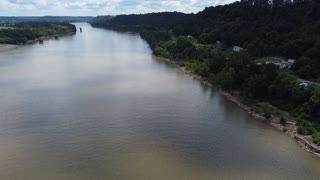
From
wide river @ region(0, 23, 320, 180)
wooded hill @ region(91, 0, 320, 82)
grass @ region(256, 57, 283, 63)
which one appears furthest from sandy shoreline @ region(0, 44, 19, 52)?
grass @ region(256, 57, 283, 63)

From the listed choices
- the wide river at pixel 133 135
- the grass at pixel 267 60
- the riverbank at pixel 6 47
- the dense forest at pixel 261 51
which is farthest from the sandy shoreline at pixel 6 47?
the grass at pixel 267 60

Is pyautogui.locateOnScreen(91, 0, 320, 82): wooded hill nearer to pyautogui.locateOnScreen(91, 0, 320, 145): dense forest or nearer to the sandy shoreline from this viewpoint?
pyautogui.locateOnScreen(91, 0, 320, 145): dense forest

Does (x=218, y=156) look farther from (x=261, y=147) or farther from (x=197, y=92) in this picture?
(x=197, y=92)

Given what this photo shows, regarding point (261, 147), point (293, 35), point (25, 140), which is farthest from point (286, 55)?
point (25, 140)

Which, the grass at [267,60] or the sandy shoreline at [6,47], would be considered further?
the sandy shoreline at [6,47]

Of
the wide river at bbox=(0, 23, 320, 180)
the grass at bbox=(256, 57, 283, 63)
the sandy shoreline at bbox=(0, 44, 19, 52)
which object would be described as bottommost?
the wide river at bbox=(0, 23, 320, 180)

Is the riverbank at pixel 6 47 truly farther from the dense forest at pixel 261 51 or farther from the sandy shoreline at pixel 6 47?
the dense forest at pixel 261 51
